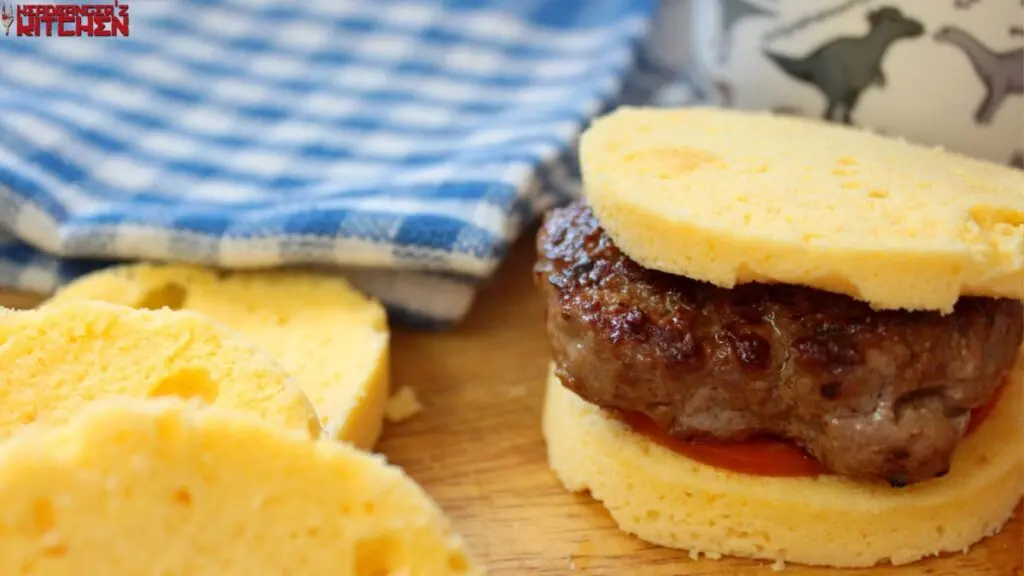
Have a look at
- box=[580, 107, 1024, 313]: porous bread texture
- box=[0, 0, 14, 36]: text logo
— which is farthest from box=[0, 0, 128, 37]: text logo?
box=[580, 107, 1024, 313]: porous bread texture

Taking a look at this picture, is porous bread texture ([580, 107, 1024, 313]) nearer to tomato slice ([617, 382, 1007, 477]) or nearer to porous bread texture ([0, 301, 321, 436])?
tomato slice ([617, 382, 1007, 477])

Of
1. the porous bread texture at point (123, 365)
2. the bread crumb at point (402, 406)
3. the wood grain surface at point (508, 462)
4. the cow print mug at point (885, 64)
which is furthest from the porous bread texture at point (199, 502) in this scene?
the cow print mug at point (885, 64)

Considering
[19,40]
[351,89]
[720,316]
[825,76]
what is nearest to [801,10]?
[825,76]

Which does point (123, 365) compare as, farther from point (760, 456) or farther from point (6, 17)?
point (6, 17)

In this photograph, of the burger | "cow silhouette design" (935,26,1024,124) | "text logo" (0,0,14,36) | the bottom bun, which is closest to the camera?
the burger

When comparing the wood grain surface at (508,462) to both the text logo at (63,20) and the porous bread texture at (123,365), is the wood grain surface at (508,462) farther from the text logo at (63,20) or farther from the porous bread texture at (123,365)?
the text logo at (63,20)
